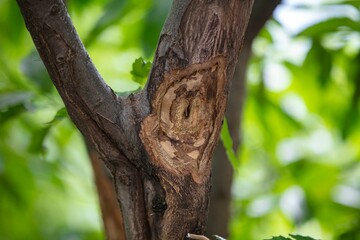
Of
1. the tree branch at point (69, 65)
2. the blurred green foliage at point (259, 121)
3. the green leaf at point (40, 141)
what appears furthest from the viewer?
the blurred green foliage at point (259, 121)

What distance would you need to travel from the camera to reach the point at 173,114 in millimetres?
311

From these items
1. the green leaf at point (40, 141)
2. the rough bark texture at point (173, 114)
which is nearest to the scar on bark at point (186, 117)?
the rough bark texture at point (173, 114)

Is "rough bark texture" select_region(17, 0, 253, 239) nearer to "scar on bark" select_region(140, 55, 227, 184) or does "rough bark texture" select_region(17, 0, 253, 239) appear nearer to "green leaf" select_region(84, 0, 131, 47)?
"scar on bark" select_region(140, 55, 227, 184)

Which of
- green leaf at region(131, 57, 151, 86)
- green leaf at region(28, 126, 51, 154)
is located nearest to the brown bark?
green leaf at region(28, 126, 51, 154)

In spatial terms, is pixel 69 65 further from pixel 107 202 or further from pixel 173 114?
pixel 107 202

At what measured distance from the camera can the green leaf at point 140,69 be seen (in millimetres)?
354

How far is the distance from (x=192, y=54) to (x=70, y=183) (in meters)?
0.73

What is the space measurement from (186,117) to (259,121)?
49 cm

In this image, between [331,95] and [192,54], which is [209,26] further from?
[331,95]

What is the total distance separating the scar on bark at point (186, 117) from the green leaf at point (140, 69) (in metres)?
0.05

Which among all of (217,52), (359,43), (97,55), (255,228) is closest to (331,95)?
(359,43)

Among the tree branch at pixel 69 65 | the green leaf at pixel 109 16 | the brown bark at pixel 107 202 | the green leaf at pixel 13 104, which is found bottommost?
the brown bark at pixel 107 202

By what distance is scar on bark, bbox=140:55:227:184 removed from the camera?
0.31m

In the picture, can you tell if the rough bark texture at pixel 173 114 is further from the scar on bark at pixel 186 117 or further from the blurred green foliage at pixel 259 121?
the blurred green foliage at pixel 259 121
